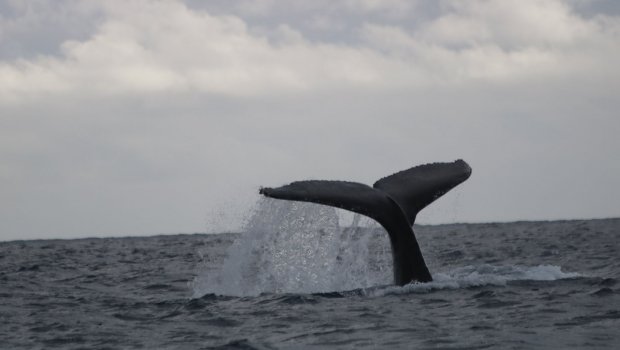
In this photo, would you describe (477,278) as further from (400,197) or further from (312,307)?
(312,307)

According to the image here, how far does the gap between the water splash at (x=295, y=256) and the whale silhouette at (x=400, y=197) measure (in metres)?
0.81

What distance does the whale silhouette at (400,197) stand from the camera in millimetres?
9852

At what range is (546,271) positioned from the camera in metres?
13.3

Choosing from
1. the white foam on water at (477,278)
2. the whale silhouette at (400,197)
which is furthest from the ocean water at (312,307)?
the whale silhouette at (400,197)

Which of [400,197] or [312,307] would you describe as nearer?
[312,307]

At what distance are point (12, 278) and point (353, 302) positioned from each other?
408 inches

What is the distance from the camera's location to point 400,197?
10.7 meters

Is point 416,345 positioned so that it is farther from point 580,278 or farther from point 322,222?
point 580,278

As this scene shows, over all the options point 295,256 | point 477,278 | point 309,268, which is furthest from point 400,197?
point 295,256

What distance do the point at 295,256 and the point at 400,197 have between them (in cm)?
480

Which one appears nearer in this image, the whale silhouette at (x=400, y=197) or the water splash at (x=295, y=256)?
the whale silhouette at (x=400, y=197)

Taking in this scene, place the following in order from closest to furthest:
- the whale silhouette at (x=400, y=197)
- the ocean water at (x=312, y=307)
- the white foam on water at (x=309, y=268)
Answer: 1. the ocean water at (x=312, y=307)
2. the whale silhouette at (x=400, y=197)
3. the white foam on water at (x=309, y=268)

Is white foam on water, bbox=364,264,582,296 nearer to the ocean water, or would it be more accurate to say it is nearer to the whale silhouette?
the ocean water

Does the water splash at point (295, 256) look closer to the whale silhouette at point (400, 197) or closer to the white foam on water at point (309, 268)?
the white foam on water at point (309, 268)
